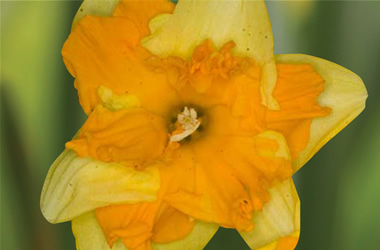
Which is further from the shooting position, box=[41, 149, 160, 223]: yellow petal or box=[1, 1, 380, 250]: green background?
box=[1, 1, 380, 250]: green background

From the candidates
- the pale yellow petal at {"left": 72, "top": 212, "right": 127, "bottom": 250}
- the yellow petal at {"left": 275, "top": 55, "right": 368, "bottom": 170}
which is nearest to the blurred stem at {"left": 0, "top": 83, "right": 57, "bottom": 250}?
the pale yellow petal at {"left": 72, "top": 212, "right": 127, "bottom": 250}

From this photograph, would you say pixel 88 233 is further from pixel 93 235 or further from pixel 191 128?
pixel 191 128

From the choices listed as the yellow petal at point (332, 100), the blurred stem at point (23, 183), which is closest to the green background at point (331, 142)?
the blurred stem at point (23, 183)

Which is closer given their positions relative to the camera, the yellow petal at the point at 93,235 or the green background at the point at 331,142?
the yellow petal at the point at 93,235

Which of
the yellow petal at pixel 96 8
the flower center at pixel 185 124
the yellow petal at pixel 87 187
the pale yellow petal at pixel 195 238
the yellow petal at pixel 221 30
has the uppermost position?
the yellow petal at pixel 96 8

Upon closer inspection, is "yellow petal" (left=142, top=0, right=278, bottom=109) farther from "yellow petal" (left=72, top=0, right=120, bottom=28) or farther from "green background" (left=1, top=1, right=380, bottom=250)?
"green background" (left=1, top=1, right=380, bottom=250)

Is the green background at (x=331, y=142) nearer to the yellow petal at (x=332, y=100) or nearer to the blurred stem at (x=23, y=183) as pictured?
the blurred stem at (x=23, y=183)
